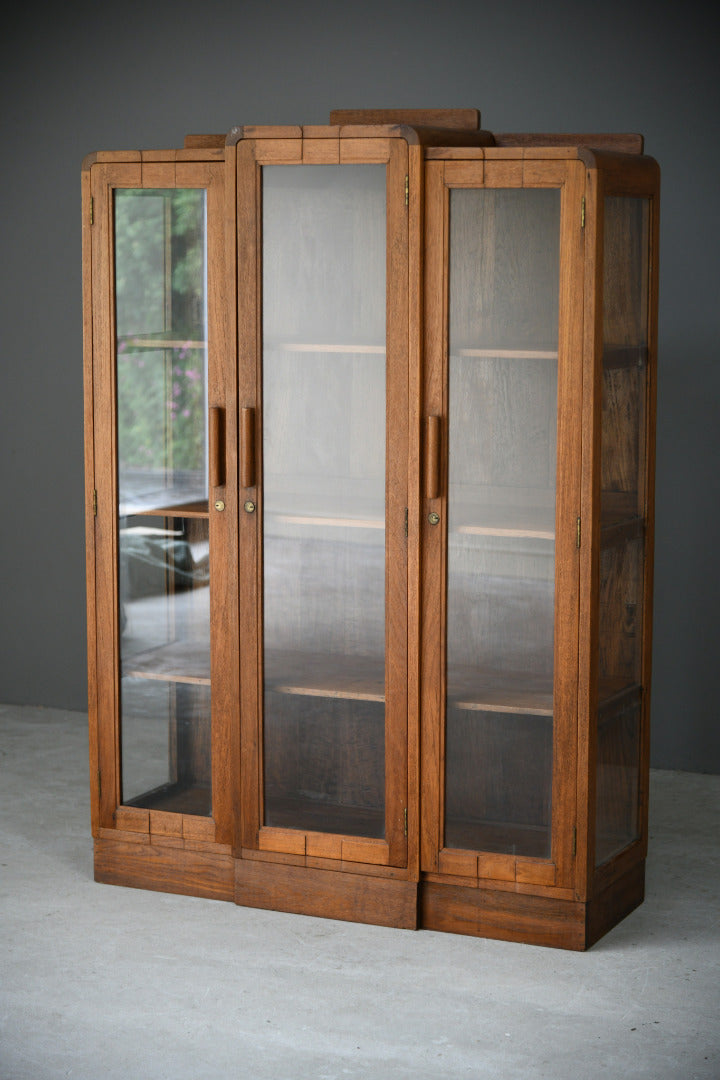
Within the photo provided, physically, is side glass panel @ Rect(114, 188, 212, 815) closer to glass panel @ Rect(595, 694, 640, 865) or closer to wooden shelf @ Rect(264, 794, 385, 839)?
wooden shelf @ Rect(264, 794, 385, 839)

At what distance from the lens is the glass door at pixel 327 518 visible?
349cm

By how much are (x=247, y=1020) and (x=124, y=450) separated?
1549mm

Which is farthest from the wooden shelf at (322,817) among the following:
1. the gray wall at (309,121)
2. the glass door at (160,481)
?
the gray wall at (309,121)

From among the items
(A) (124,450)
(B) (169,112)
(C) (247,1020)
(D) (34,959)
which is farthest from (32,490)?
(C) (247,1020)

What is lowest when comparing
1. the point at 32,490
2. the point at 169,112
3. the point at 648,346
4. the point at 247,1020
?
the point at 247,1020

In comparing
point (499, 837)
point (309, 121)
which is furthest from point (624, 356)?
point (309, 121)

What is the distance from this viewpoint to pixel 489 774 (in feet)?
11.6

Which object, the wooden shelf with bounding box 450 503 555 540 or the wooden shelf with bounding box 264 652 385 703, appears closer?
the wooden shelf with bounding box 450 503 555 540

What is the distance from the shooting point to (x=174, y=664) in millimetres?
3840

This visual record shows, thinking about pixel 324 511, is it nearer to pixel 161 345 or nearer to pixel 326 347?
pixel 326 347

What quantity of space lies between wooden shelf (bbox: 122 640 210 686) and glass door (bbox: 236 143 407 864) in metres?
0.22

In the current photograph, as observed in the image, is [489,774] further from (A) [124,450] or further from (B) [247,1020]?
(A) [124,450]

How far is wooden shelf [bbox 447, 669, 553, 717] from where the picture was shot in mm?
3486

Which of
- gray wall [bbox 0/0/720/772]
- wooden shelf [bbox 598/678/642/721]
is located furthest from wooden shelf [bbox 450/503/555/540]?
gray wall [bbox 0/0/720/772]
